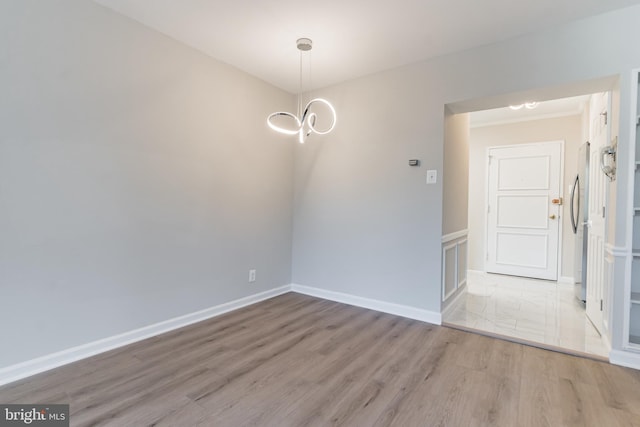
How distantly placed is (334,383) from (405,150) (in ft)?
7.58

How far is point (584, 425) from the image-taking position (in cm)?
161

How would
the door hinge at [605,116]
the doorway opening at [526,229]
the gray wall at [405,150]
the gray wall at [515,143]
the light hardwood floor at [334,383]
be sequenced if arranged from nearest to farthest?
the light hardwood floor at [334,383], the gray wall at [405,150], the door hinge at [605,116], the doorway opening at [526,229], the gray wall at [515,143]

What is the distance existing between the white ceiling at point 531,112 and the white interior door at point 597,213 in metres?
0.91

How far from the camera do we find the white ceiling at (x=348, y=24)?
7.34 ft

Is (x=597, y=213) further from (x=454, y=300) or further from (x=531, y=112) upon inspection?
(x=531, y=112)

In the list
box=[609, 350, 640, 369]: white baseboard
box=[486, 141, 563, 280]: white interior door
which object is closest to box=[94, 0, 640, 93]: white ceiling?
box=[609, 350, 640, 369]: white baseboard

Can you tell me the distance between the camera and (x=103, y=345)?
2.31 metres

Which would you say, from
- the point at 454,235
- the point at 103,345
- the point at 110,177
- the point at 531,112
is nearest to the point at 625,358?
the point at 454,235

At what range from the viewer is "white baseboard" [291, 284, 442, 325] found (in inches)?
120

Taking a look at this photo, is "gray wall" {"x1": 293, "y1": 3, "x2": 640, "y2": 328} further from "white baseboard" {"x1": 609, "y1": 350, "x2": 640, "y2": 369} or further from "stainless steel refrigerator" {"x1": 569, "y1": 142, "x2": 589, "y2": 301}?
"stainless steel refrigerator" {"x1": 569, "y1": 142, "x2": 589, "y2": 301}

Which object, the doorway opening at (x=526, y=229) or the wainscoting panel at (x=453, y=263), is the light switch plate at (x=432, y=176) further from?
the wainscoting panel at (x=453, y=263)

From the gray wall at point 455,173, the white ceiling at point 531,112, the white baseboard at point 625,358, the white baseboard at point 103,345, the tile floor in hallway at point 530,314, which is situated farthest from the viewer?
the white ceiling at point 531,112

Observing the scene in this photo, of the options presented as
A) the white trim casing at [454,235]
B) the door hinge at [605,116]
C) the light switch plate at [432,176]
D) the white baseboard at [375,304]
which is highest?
the door hinge at [605,116]

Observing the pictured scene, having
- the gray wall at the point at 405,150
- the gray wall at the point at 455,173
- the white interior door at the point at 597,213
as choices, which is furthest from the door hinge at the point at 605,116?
the gray wall at the point at 455,173
